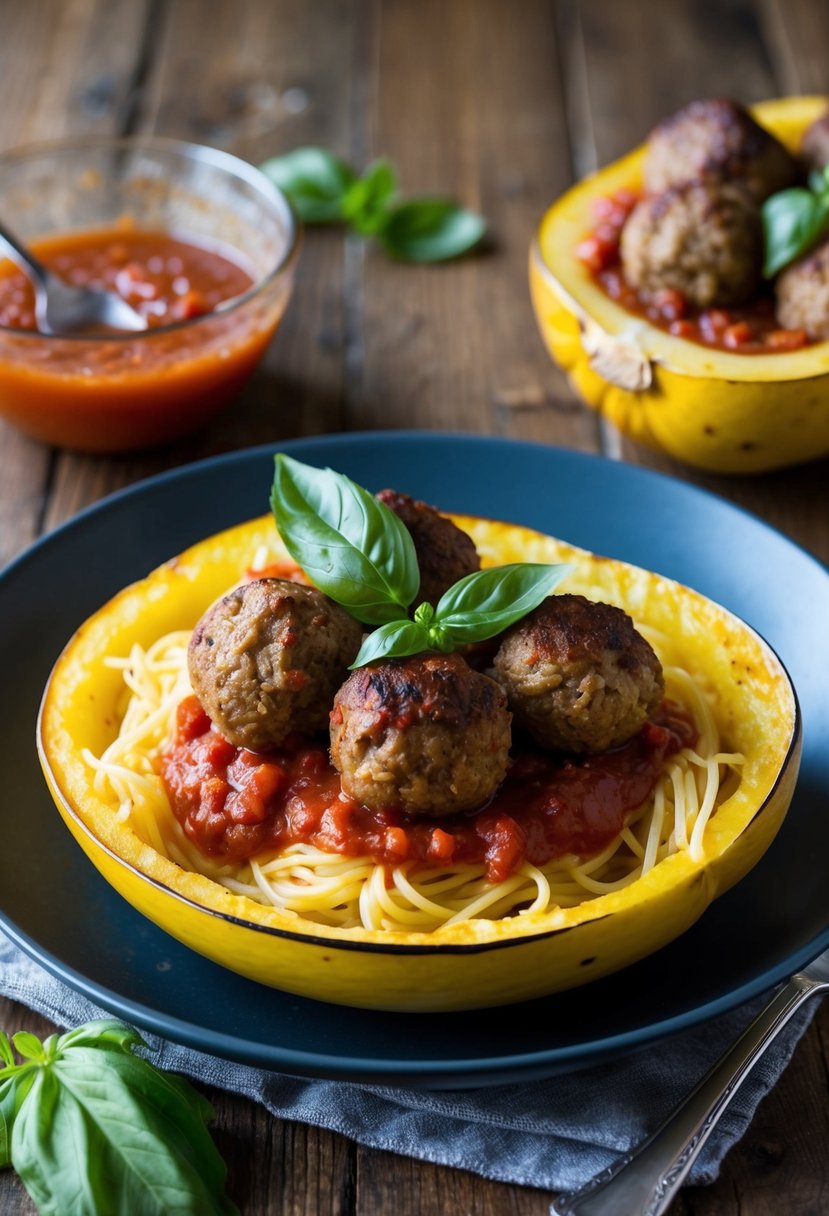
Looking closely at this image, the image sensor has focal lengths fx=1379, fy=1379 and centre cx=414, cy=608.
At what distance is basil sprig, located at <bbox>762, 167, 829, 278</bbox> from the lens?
513cm

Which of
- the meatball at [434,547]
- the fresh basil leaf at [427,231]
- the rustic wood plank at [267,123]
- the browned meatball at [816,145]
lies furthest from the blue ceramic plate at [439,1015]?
the fresh basil leaf at [427,231]

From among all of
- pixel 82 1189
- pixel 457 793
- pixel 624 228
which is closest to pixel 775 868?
pixel 457 793

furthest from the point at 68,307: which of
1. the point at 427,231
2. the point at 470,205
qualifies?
the point at 470,205

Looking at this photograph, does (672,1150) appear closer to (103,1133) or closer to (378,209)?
(103,1133)

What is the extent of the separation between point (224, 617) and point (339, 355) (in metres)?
3.11

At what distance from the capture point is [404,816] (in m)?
3.54

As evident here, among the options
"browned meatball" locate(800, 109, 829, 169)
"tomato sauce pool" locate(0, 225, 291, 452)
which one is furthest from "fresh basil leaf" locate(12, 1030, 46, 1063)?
"browned meatball" locate(800, 109, 829, 169)

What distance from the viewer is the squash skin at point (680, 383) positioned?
5.01 meters

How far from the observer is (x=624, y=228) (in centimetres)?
550

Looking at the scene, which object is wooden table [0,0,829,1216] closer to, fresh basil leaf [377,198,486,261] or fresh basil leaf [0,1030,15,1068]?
fresh basil leaf [377,198,486,261]

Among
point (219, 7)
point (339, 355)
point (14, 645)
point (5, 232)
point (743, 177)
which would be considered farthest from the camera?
point (219, 7)

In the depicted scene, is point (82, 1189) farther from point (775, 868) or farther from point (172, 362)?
point (172, 362)

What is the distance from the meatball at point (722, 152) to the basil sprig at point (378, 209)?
5.24 ft

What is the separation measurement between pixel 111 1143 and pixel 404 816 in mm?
1037
